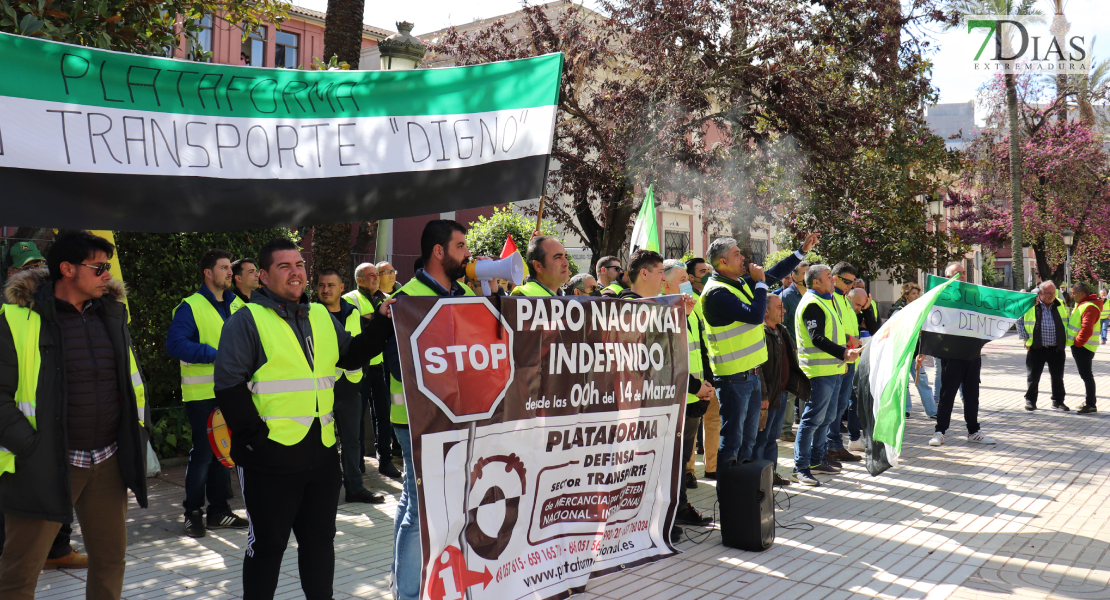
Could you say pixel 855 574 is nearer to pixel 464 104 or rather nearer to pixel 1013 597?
pixel 1013 597

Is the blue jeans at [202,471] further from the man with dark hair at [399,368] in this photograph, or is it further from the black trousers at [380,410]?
the man with dark hair at [399,368]

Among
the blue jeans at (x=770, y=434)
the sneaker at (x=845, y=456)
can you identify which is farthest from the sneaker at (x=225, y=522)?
the sneaker at (x=845, y=456)

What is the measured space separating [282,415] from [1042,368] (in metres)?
12.8

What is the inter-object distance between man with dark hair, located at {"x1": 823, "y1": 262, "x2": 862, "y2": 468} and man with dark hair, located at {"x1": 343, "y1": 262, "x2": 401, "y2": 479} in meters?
4.25

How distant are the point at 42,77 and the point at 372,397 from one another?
5.43 m

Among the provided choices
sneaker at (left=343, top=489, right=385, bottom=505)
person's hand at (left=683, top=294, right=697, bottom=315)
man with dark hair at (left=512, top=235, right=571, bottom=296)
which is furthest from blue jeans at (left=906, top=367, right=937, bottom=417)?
man with dark hair at (left=512, top=235, right=571, bottom=296)

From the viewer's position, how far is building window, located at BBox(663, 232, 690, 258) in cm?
2937

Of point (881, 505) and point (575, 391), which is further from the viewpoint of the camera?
point (881, 505)

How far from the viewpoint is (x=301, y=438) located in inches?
144

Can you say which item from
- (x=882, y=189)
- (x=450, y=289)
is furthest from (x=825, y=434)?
(x=882, y=189)

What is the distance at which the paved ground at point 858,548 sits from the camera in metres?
4.85

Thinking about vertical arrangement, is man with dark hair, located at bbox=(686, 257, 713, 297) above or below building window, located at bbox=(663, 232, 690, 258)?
below

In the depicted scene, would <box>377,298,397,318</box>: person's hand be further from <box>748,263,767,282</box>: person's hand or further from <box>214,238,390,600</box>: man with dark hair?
<box>748,263,767,282</box>: person's hand

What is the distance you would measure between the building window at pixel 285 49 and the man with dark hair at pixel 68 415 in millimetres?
24213
